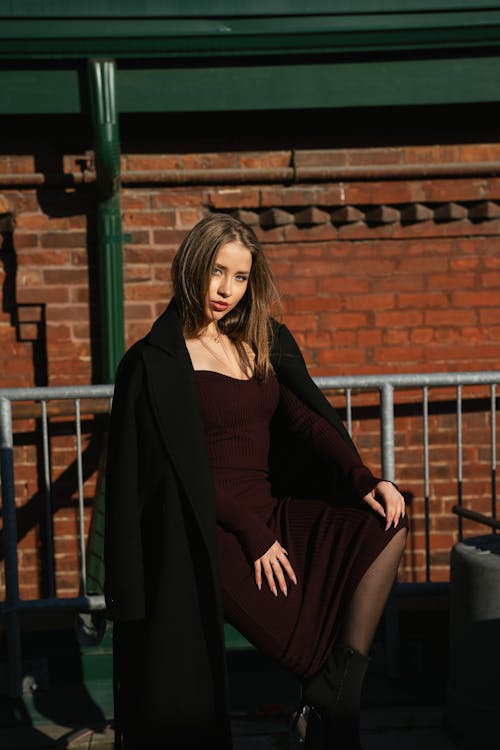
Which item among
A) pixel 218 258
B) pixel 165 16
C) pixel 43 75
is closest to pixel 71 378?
pixel 43 75

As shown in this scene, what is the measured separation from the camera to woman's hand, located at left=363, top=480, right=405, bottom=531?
288cm

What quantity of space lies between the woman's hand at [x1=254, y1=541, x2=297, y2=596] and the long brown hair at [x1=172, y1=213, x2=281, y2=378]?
621 millimetres

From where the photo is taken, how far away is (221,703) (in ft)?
9.39

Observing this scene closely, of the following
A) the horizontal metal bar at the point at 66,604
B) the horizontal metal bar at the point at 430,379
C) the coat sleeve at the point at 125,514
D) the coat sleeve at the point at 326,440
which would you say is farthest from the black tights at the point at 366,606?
the horizontal metal bar at the point at 66,604

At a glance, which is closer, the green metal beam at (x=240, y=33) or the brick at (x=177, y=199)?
the green metal beam at (x=240, y=33)

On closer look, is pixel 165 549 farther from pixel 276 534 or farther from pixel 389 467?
pixel 389 467

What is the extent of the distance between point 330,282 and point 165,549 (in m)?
2.55

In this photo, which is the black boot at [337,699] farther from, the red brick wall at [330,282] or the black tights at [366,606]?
the red brick wall at [330,282]

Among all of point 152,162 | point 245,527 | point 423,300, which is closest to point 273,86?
point 152,162

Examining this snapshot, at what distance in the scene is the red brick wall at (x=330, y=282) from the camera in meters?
4.91

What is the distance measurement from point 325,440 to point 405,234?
2246 millimetres

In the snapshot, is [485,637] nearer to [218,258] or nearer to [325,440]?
[325,440]

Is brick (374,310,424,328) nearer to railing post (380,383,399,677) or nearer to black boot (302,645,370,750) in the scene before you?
railing post (380,383,399,677)

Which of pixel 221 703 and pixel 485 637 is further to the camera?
pixel 485 637
